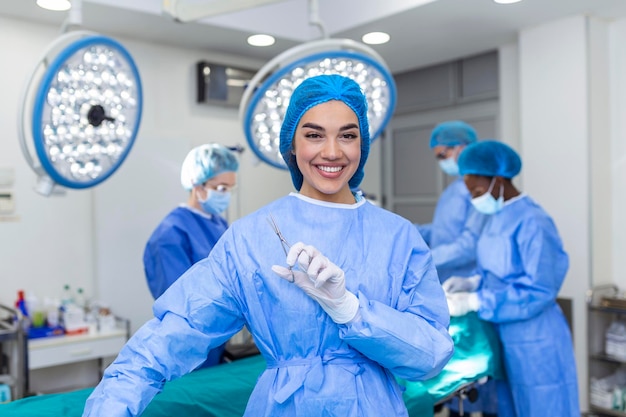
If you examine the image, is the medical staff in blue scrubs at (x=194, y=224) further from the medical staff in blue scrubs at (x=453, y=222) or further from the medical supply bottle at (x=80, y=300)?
the medical supply bottle at (x=80, y=300)

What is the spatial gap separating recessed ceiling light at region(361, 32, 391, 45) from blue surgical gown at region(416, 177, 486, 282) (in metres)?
1.11

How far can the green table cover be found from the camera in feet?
5.12

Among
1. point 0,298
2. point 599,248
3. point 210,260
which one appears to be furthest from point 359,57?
point 0,298

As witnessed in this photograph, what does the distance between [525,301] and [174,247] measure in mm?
1382

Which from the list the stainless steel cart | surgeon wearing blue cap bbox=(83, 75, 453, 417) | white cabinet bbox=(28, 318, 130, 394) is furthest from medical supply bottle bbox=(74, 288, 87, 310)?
surgeon wearing blue cap bbox=(83, 75, 453, 417)

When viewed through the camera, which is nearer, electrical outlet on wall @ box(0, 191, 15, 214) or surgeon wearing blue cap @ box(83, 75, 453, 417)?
surgeon wearing blue cap @ box(83, 75, 453, 417)

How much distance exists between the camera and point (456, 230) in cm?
316

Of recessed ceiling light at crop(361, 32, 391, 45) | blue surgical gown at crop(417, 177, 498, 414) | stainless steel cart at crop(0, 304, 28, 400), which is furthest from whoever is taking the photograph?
recessed ceiling light at crop(361, 32, 391, 45)

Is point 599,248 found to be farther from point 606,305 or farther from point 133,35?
point 133,35

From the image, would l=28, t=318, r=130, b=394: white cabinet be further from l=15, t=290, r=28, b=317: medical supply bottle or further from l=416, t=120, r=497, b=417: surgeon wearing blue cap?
l=416, t=120, r=497, b=417: surgeon wearing blue cap

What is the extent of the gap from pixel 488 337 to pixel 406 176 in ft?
8.75

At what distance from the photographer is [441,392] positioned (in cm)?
207

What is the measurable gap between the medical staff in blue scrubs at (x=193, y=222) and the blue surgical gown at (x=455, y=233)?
3.55ft

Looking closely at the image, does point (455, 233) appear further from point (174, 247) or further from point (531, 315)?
point (174, 247)
